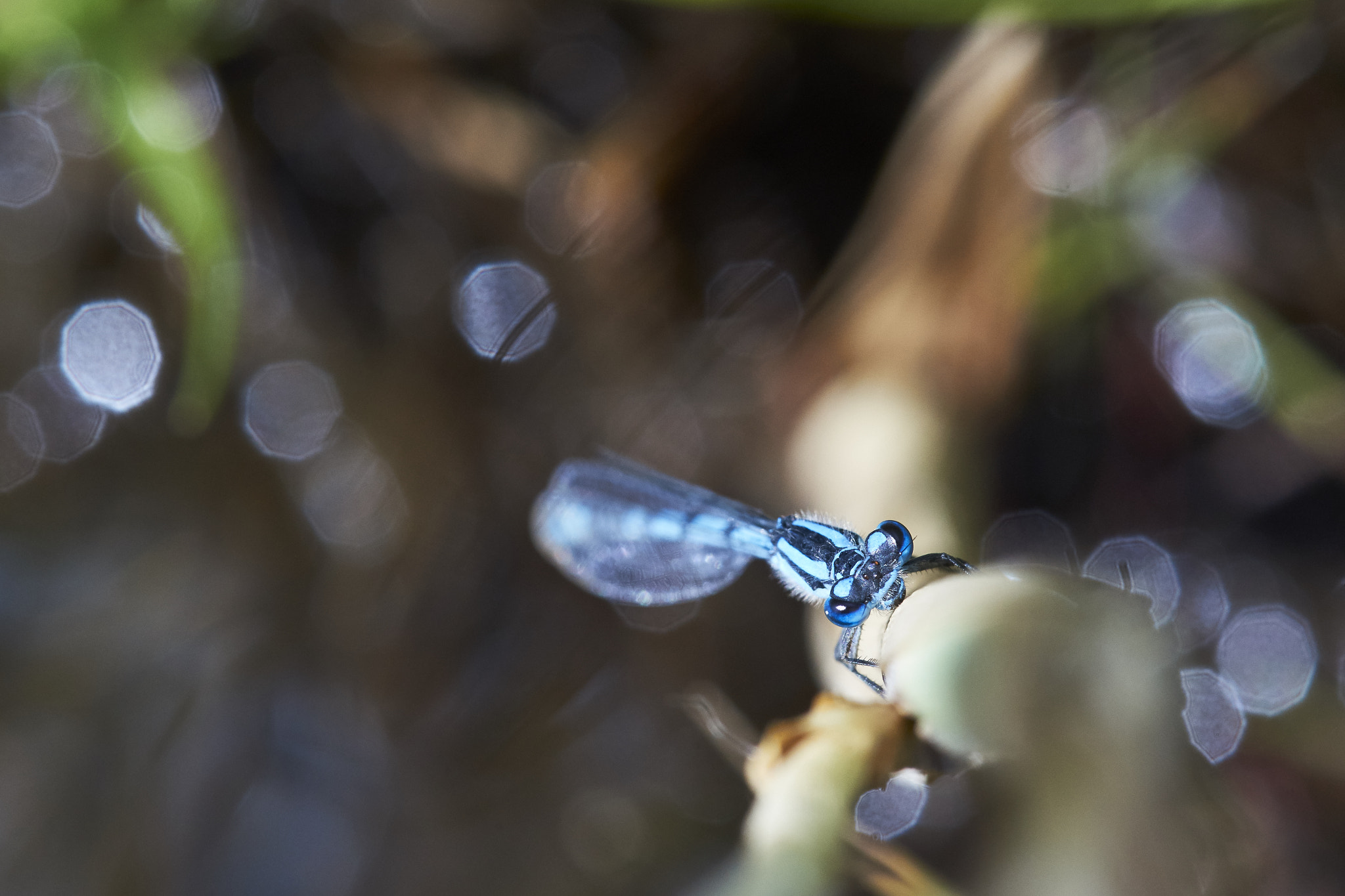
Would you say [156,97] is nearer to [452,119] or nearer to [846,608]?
[452,119]

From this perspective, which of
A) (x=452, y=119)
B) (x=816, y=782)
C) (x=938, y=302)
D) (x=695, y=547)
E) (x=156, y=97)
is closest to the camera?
(x=816, y=782)

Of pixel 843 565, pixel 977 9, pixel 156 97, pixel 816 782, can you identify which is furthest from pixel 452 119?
pixel 816 782

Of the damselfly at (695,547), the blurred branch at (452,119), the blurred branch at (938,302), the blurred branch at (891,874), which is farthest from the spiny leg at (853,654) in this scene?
the blurred branch at (452,119)

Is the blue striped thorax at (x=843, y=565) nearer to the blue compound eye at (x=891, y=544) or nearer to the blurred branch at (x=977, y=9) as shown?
the blue compound eye at (x=891, y=544)

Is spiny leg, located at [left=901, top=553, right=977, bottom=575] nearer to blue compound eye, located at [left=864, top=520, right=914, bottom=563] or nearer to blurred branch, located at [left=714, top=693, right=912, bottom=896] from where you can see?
blue compound eye, located at [left=864, top=520, right=914, bottom=563]

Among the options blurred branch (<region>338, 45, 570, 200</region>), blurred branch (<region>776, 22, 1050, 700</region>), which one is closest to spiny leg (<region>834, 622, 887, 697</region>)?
blurred branch (<region>776, 22, 1050, 700</region>)

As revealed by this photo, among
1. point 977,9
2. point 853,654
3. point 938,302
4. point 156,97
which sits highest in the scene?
→ point 977,9
